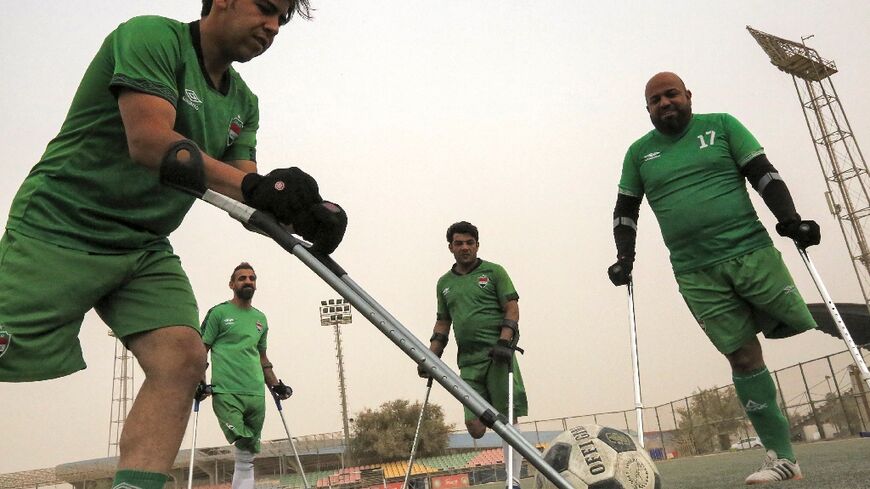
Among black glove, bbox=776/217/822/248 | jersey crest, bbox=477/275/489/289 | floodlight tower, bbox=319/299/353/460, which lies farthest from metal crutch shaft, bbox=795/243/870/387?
floodlight tower, bbox=319/299/353/460

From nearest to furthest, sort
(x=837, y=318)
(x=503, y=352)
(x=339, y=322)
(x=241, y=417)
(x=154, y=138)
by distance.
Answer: (x=154, y=138) < (x=837, y=318) < (x=503, y=352) < (x=241, y=417) < (x=339, y=322)

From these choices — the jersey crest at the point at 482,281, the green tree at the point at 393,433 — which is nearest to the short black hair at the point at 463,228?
the jersey crest at the point at 482,281

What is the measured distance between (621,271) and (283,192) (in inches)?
141

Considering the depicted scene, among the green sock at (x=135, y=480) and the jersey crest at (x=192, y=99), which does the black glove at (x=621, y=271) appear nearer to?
the jersey crest at (x=192, y=99)

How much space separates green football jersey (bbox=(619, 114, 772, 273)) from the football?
1.63 meters

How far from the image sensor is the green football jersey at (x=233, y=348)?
749 centimetres

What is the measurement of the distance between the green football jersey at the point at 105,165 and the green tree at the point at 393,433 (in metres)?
53.6

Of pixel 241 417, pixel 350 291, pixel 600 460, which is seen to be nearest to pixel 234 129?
pixel 350 291

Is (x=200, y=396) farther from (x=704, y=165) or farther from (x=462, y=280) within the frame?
(x=704, y=165)

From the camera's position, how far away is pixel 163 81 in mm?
2098

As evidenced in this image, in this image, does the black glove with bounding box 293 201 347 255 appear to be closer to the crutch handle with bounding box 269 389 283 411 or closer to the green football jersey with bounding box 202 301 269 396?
the green football jersey with bounding box 202 301 269 396

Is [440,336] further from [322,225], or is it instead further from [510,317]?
[322,225]

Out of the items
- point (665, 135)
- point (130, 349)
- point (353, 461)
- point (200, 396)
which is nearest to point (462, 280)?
point (665, 135)

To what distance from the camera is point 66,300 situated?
2184 mm
